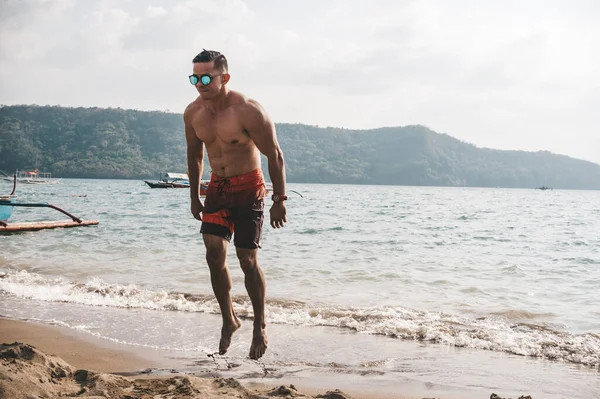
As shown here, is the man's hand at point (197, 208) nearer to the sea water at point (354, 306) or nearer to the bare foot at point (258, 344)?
the bare foot at point (258, 344)

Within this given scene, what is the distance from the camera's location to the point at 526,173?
200m

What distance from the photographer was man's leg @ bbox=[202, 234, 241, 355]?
170 inches

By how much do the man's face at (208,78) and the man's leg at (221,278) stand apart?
1040 millimetres

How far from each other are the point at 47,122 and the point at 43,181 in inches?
1946

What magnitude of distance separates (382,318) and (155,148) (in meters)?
138

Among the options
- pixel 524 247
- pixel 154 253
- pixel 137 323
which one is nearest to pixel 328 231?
pixel 524 247

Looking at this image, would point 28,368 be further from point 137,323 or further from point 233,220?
point 137,323

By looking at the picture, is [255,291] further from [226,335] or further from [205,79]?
[205,79]

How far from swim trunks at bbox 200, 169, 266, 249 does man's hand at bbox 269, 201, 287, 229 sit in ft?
0.56

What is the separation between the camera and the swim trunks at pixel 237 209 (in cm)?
431

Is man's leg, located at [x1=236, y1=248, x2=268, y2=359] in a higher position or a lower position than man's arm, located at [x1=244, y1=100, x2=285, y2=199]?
lower

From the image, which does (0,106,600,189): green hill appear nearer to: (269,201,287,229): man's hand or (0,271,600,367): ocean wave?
(0,271,600,367): ocean wave

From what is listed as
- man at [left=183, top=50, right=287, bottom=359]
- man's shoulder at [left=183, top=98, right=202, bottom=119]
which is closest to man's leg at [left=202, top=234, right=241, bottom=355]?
man at [left=183, top=50, right=287, bottom=359]

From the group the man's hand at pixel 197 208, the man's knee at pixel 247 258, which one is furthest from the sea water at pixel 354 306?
the man's hand at pixel 197 208
